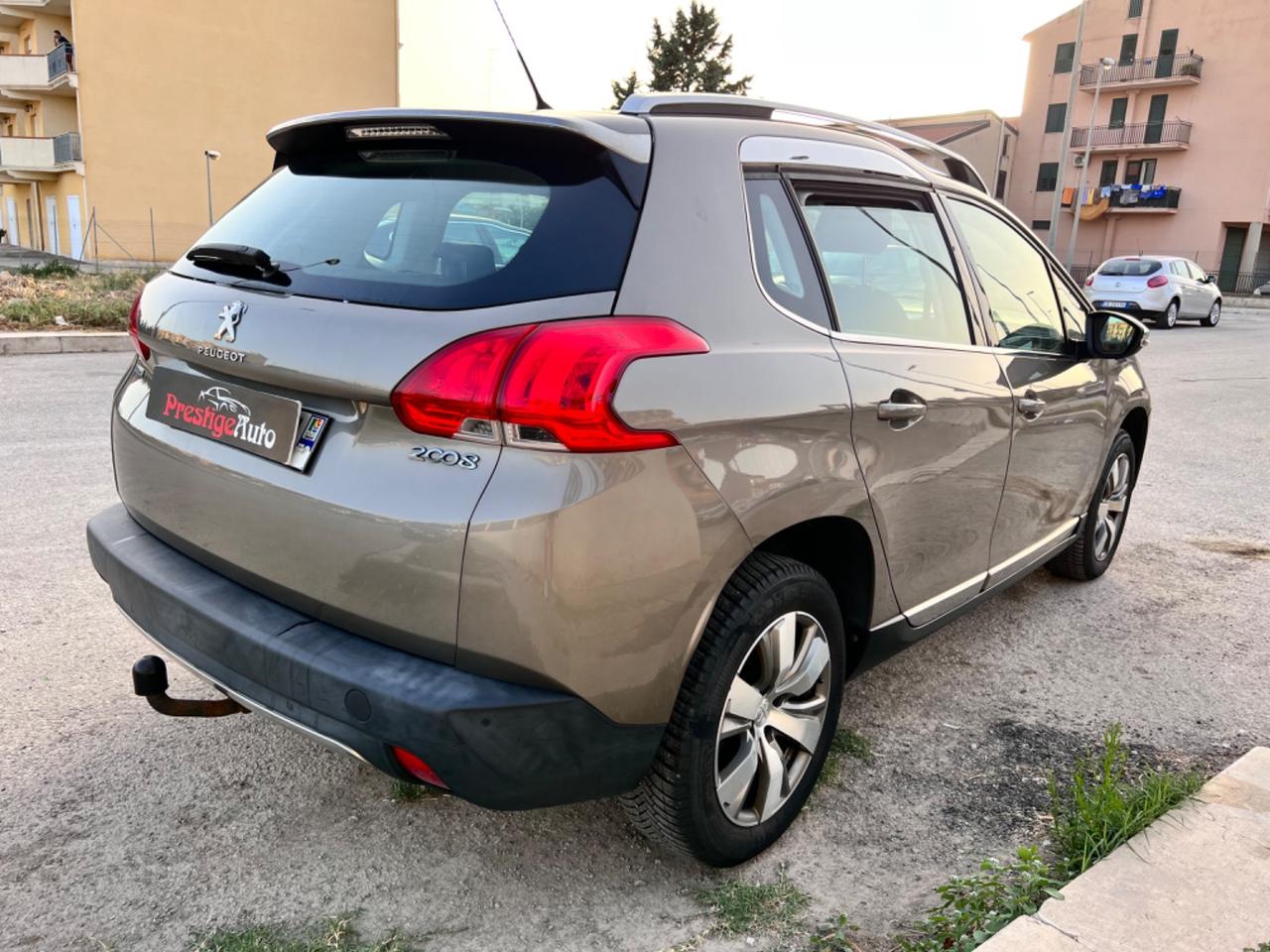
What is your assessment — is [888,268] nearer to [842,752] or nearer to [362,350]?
[842,752]

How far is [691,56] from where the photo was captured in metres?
48.7

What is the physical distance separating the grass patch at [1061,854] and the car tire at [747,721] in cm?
43

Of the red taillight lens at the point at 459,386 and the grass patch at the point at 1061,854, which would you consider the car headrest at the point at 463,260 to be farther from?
the grass patch at the point at 1061,854

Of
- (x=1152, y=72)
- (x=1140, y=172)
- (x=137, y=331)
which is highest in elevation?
(x=1152, y=72)

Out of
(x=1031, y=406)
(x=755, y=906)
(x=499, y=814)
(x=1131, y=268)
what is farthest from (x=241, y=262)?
(x=1131, y=268)

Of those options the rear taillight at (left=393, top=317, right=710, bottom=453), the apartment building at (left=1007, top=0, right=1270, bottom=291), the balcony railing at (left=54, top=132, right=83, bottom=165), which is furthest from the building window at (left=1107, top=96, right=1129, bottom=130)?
the rear taillight at (left=393, top=317, right=710, bottom=453)

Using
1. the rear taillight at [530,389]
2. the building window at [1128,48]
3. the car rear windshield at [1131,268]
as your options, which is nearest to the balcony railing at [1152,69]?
the building window at [1128,48]

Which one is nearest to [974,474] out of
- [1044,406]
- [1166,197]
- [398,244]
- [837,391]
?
[1044,406]

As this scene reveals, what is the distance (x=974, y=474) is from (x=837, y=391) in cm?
89

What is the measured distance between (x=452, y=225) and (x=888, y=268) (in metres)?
1.33

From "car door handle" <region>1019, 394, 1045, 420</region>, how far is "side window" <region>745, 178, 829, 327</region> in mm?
1128

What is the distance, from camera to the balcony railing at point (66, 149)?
33.4m

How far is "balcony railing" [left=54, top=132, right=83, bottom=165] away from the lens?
33.4 m

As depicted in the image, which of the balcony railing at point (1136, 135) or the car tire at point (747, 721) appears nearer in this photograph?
the car tire at point (747, 721)
